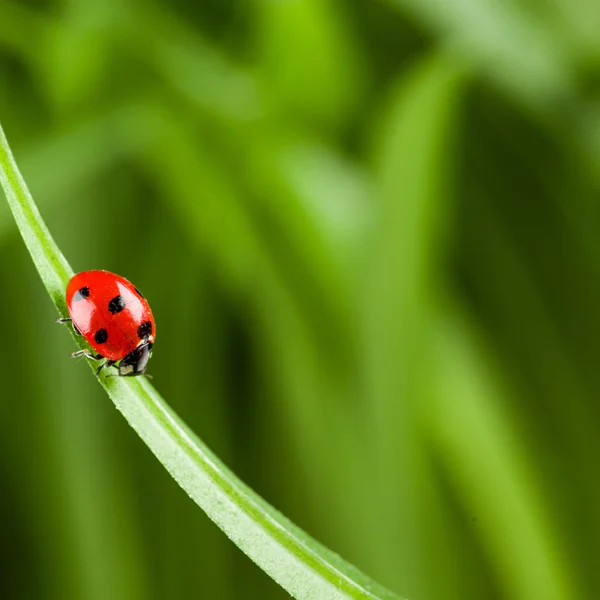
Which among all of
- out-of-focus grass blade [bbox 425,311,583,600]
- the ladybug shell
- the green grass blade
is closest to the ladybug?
the ladybug shell

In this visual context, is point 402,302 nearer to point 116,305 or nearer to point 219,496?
point 116,305

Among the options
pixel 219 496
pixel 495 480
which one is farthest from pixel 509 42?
pixel 219 496

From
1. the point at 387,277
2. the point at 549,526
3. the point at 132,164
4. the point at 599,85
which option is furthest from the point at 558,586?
the point at 132,164

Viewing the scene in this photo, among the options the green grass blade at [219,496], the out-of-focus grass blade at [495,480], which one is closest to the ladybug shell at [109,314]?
the green grass blade at [219,496]

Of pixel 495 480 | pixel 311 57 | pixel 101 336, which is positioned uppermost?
pixel 311 57

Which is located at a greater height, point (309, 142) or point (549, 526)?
point (309, 142)

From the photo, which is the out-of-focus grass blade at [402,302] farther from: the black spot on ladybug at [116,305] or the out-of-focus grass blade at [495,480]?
the black spot on ladybug at [116,305]

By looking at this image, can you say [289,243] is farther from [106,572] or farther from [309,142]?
[106,572]
